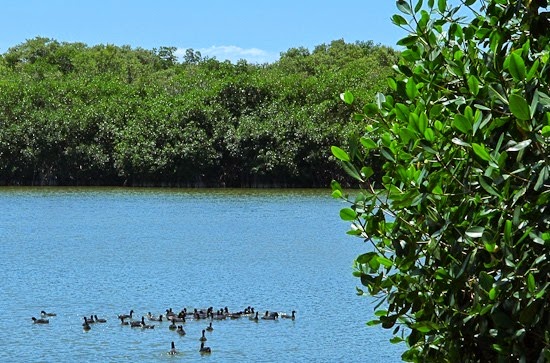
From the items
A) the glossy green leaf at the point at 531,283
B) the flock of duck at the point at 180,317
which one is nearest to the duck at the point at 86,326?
the flock of duck at the point at 180,317

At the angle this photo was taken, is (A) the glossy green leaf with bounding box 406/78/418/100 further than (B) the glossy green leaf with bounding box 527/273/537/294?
Yes

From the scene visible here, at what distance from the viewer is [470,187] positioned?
5.00 meters

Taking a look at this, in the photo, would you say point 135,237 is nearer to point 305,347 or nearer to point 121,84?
point 305,347

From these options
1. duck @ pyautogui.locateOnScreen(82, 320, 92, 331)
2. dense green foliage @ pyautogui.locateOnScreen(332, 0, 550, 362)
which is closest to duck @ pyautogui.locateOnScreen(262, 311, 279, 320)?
duck @ pyautogui.locateOnScreen(82, 320, 92, 331)

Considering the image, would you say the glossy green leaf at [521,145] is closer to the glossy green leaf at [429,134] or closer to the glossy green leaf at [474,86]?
the glossy green leaf at [429,134]

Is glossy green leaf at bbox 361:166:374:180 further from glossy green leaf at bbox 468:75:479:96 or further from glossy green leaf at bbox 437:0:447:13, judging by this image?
glossy green leaf at bbox 437:0:447:13

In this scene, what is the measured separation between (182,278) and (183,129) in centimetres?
3705

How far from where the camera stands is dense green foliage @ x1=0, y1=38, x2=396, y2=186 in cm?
6162

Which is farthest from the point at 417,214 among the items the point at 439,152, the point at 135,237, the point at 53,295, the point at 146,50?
the point at 146,50

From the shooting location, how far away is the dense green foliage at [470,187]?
453 centimetres

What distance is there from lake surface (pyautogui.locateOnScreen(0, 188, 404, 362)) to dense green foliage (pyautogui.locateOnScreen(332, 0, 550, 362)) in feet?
37.1

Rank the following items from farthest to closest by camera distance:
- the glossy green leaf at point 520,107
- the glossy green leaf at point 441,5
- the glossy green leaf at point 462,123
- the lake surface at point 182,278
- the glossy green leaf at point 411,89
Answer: the lake surface at point 182,278 < the glossy green leaf at point 441,5 < the glossy green leaf at point 411,89 < the glossy green leaf at point 462,123 < the glossy green leaf at point 520,107

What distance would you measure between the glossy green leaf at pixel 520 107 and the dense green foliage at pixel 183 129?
55.0 meters

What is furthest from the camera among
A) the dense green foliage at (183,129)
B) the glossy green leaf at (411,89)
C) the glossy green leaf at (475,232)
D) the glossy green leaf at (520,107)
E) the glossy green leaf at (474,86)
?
the dense green foliage at (183,129)
